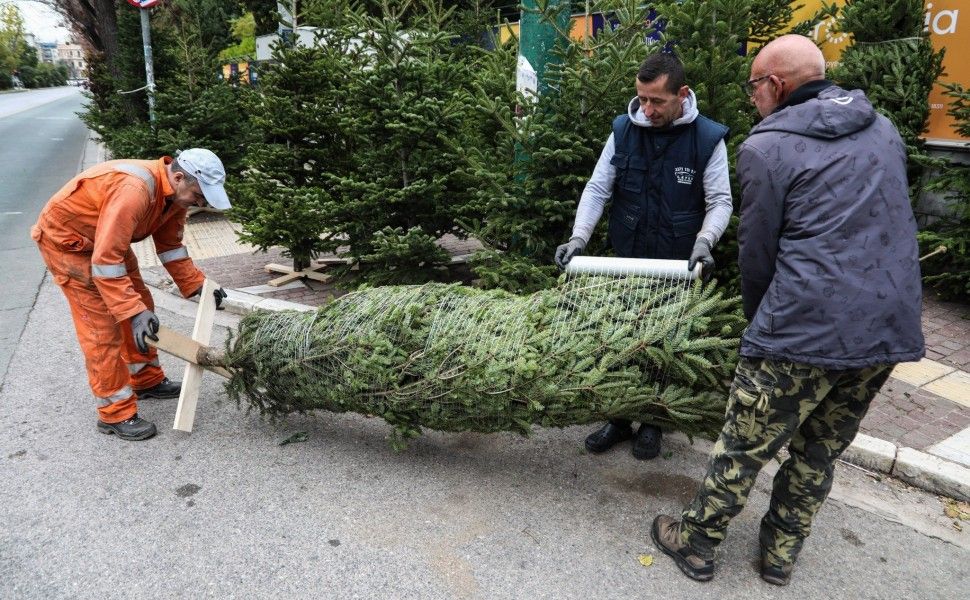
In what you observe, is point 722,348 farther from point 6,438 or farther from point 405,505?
point 6,438

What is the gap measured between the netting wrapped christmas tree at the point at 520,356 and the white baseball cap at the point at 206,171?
930 mm

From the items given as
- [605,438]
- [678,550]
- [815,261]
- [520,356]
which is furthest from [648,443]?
[815,261]

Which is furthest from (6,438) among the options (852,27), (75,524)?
(852,27)

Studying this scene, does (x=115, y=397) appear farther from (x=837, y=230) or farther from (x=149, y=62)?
(x=149, y=62)

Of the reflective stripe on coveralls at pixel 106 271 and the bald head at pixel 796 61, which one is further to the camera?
the reflective stripe on coveralls at pixel 106 271

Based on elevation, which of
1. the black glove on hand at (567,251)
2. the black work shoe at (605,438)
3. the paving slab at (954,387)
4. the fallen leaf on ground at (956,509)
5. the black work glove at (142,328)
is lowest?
the fallen leaf on ground at (956,509)

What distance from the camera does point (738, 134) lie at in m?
4.26

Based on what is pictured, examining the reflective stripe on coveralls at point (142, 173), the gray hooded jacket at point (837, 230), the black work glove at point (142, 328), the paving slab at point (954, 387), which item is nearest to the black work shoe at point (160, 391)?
the black work glove at point (142, 328)

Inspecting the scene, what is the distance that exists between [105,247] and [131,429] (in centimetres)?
122

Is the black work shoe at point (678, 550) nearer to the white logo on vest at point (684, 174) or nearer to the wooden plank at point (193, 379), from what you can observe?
the white logo on vest at point (684, 174)

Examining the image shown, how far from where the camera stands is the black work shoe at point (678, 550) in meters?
2.78

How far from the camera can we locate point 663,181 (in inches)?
135

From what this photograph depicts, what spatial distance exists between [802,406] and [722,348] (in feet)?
1.99

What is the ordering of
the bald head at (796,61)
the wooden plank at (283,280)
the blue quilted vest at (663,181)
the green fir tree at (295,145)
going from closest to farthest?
the bald head at (796,61) → the blue quilted vest at (663,181) → the green fir tree at (295,145) → the wooden plank at (283,280)
